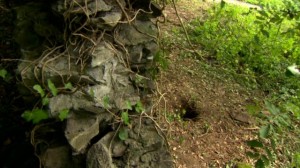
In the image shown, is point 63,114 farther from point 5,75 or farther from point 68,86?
point 5,75

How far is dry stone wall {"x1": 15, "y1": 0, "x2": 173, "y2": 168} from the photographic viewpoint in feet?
7.95

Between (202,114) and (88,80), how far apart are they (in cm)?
158

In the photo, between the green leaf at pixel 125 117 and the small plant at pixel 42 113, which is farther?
the green leaf at pixel 125 117

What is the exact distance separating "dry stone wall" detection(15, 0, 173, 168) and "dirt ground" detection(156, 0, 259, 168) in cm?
48

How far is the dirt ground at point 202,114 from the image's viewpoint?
131 inches

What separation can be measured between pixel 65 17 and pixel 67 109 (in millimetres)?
666

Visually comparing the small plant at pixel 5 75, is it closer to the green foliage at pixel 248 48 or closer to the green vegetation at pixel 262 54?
the green vegetation at pixel 262 54

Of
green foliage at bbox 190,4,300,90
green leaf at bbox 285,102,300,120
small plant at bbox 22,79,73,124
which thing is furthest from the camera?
green foliage at bbox 190,4,300,90

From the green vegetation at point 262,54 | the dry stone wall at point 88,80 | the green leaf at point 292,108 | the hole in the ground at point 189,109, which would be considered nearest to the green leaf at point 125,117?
the dry stone wall at point 88,80

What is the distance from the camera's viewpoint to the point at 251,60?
4.72 m

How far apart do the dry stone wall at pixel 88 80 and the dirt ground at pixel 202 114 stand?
1.59 feet

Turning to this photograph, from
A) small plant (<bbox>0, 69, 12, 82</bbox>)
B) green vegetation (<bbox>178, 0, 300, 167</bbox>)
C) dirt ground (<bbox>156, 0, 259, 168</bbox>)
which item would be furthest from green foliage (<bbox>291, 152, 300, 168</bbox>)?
small plant (<bbox>0, 69, 12, 82</bbox>)

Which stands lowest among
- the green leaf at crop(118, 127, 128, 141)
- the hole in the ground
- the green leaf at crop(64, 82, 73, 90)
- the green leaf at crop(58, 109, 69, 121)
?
the hole in the ground

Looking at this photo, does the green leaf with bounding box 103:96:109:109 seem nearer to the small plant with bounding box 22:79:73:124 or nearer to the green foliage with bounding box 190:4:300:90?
the small plant with bounding box 22:79:73:124
